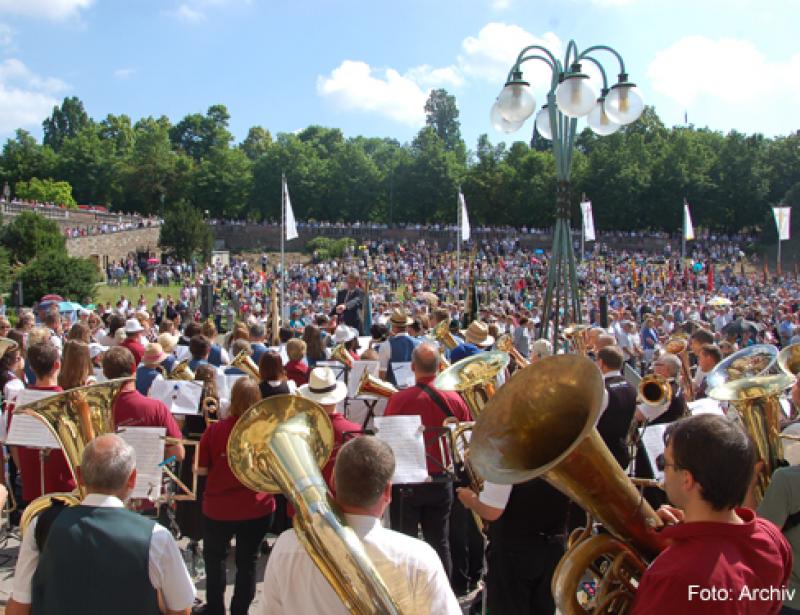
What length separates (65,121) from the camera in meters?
107

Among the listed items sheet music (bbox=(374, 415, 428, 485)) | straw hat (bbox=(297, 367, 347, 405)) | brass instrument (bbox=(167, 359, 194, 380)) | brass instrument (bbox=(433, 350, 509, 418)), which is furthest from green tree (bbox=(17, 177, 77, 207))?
sheet music (bbox=(374, 415, 428, 485))

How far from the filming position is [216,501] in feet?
14.5

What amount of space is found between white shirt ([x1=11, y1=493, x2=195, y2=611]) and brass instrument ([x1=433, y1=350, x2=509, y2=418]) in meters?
2.14

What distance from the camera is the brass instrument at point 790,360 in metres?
5.07

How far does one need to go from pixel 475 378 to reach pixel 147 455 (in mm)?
2097

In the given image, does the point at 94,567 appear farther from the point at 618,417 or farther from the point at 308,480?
the point at 618,417

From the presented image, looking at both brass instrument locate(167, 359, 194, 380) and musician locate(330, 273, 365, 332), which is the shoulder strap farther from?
musician locate(330, 273, 365, 332)

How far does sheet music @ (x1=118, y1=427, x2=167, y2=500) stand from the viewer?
4207mm

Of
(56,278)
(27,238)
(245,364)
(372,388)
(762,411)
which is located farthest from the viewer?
(27,238)

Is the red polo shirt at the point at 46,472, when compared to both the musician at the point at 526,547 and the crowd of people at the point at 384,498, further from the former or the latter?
the musician at the point at 526,547

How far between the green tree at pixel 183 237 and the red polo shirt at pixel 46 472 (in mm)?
48170

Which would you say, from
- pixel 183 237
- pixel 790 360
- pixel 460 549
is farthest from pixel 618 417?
pixel 183 237

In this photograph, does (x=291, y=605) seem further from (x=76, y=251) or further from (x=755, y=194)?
(x=755, y=194)

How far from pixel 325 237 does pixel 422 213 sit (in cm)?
1468
